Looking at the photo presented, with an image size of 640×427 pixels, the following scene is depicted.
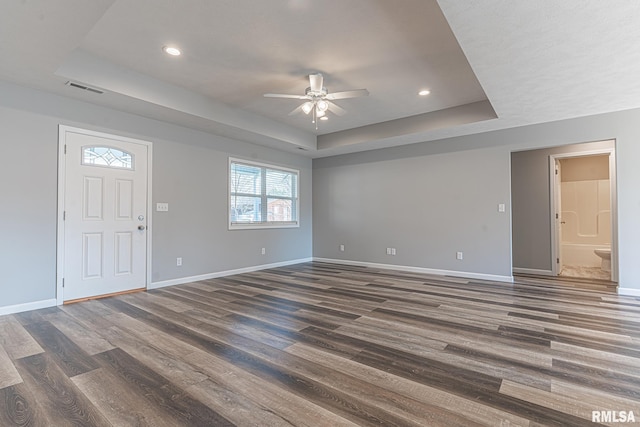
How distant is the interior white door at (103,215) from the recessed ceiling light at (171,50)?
164 centimetres

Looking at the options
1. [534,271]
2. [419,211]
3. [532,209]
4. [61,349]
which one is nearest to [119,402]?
[61,349]

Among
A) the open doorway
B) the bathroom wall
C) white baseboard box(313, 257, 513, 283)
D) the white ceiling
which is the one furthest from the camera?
the bathroom wall

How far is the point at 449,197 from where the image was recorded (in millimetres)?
5531

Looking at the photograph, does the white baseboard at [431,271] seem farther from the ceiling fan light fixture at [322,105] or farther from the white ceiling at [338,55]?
the ceiling fan light fixture at [322,105]

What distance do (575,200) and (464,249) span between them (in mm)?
3771

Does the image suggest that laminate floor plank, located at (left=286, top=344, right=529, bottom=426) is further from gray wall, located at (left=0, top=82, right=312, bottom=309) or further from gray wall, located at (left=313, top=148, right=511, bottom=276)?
gray wall, located at (left=313, top=148, right=511, bottom=276)

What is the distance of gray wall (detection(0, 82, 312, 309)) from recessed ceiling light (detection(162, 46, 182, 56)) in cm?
151

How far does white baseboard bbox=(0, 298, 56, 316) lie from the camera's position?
10.7ft

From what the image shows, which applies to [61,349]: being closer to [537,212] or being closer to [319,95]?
[319,95]

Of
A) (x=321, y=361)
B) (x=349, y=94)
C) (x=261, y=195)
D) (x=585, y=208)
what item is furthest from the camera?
(x=585, y=208)

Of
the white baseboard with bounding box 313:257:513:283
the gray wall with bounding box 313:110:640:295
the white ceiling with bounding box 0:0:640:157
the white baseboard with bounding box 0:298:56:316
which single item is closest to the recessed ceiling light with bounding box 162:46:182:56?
the white ceiling with bounding box 0:0:640:157

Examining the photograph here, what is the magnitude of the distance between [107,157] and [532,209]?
7.14 meters

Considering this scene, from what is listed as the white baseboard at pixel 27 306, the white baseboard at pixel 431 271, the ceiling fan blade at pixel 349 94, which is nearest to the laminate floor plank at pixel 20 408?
the white baseboard at pixel 27 306

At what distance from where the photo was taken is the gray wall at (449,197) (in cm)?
412
